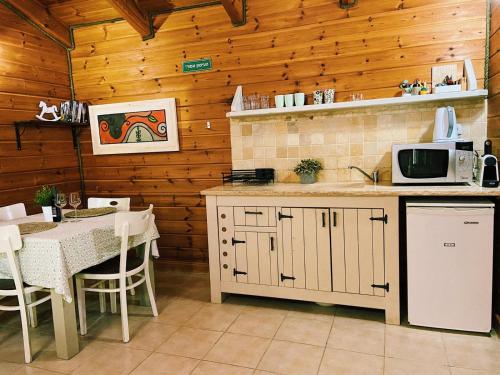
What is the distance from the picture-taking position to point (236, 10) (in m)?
3.30

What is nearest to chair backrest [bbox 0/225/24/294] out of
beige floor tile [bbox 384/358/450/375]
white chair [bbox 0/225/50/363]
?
white chair [bbox 0/225/50/363]

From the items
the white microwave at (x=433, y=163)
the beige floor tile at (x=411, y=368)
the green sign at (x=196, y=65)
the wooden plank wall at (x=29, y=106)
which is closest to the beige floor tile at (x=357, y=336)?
the beige floor tile at (x=411, y=368)

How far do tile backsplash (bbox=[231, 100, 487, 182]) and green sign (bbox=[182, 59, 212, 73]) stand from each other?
587 mm

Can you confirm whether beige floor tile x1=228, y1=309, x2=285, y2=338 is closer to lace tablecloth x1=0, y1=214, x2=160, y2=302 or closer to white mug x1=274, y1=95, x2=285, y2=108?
lace tablecloth x1=0, y1=214, x2=160, y2=302

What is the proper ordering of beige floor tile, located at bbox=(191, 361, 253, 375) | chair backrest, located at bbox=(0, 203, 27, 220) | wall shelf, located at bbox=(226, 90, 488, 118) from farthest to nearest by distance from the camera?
chair backrest, located at bbox=(0, 203, 27, 220), wall shelf, located at bbox=(226, 90, 488, 118), beige floor tile, located at bbox=(191, 361, 253, 375)

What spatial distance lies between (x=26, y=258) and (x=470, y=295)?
2736 millimetres

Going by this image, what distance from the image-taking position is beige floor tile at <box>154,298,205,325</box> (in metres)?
2.80

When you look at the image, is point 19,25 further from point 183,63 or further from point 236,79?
point 236,79

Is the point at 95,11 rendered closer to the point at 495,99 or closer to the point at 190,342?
the point at 190,342

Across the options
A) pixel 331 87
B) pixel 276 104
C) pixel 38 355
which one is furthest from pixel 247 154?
pixel 38 355

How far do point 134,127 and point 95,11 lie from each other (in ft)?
3.92

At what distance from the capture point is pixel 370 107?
122 inches

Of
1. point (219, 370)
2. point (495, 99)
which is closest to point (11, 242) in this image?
point (219, 370)

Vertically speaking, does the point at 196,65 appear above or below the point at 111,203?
above
